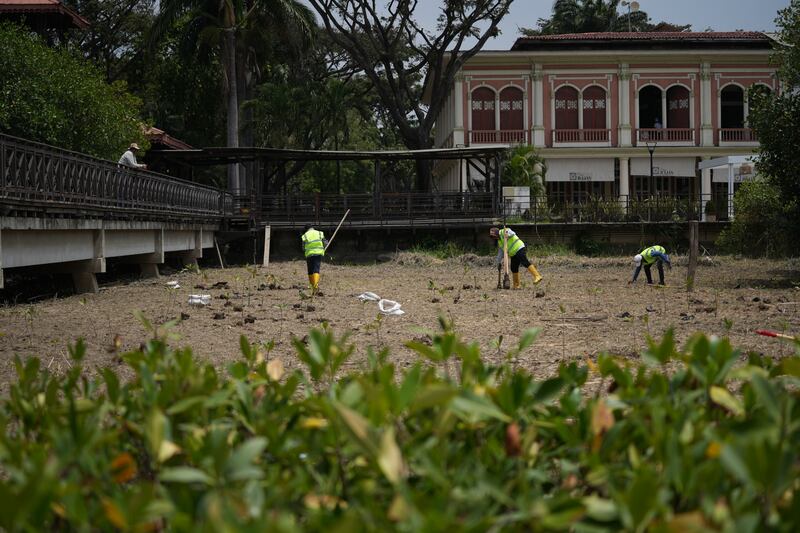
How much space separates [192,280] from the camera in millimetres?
22922

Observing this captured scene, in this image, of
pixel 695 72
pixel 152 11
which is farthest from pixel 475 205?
pixel 152 11

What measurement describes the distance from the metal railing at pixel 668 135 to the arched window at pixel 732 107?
2.14 m

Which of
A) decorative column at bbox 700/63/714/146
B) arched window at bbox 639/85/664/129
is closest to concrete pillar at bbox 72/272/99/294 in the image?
arched window at bbox 639/85/664/129

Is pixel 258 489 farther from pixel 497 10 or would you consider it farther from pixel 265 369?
pixel 497 10

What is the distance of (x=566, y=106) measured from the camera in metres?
46.3

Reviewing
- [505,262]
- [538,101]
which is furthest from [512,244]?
[538,101]

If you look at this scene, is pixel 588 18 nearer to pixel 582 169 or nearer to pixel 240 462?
pixel 582 169

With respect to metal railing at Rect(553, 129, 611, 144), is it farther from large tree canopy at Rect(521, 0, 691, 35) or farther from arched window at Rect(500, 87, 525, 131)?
large tree canopy at Rect(521, 0, 691, 35)

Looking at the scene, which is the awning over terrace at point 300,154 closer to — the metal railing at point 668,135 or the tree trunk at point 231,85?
the tree trunk at point 231,85

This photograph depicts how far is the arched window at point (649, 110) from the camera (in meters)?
47.2

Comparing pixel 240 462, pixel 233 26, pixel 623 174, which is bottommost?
pixel 240 462

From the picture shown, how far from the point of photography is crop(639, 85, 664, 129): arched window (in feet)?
155

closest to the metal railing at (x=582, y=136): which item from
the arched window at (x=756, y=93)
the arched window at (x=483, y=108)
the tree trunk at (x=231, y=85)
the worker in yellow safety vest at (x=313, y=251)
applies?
the arched window at (x=483, y=108)

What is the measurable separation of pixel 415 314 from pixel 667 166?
34.8 m
